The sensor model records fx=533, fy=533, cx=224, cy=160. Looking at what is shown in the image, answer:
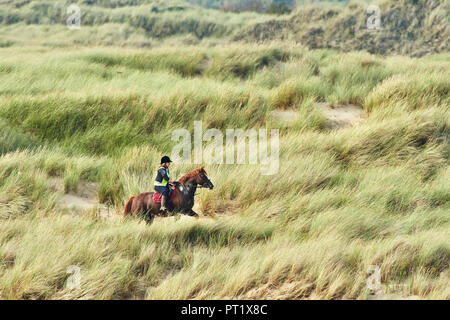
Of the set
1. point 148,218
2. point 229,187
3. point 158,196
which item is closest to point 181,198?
point 158,196

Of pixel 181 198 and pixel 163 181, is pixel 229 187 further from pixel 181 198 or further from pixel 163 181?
pixel 163 181

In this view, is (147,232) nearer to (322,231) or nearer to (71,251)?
(71,251)

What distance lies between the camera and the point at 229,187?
548 cm

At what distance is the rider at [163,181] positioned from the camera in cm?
416

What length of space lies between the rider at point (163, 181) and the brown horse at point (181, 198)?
6 centimetres

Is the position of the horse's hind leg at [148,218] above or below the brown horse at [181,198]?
below

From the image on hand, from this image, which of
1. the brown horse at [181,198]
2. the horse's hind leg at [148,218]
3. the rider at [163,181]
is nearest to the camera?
the rider at [163,181]

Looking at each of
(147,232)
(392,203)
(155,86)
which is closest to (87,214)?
(147,232)

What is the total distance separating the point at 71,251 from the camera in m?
4.02

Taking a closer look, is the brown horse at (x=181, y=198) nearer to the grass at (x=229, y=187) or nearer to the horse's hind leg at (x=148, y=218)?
the horse's hind leg at (x=148, y=218)

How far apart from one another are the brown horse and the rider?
2.3 inches

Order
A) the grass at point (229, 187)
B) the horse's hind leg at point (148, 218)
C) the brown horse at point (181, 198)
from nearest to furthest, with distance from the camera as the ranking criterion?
the grass at point (229, 187)
the brown horse at point (181, 198)
the horse's hind leg at point (148, 218)

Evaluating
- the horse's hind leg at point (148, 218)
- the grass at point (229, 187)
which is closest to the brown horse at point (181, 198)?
the horse's hind leg at point (148, 218)
